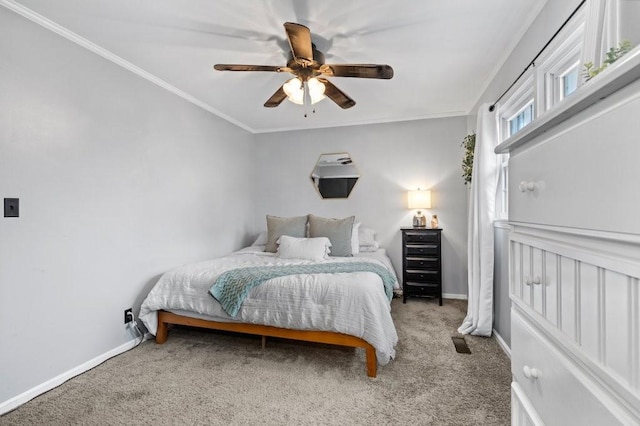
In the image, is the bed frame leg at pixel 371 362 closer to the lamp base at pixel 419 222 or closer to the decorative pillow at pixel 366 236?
the decorative pillow at pixel 366 236

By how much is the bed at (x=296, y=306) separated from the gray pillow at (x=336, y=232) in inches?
28.9

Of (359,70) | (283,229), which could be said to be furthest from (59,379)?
(359,70)

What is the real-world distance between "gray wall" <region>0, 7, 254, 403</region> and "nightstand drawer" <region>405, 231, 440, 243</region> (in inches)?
104

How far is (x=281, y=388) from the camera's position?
1.91 metres

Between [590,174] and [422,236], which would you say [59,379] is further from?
[422,236]

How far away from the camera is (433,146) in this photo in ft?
13.0

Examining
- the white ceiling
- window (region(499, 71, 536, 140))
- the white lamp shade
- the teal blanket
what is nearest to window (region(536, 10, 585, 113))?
window (region(499, 71, 536, 140))

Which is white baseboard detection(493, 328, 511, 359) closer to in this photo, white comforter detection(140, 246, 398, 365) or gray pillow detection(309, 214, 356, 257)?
white comforter detection(140, 246, 398, 365)

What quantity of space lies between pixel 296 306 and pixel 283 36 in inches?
79.7

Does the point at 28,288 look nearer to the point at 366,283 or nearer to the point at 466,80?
the point at 366,283

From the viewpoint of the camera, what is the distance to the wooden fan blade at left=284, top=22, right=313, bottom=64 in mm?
1678

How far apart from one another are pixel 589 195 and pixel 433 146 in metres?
3.72

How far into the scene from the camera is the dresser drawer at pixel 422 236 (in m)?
3.57

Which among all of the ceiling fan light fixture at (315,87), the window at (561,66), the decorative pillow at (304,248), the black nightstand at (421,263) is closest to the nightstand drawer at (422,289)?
the black nightstand at (421,263)
